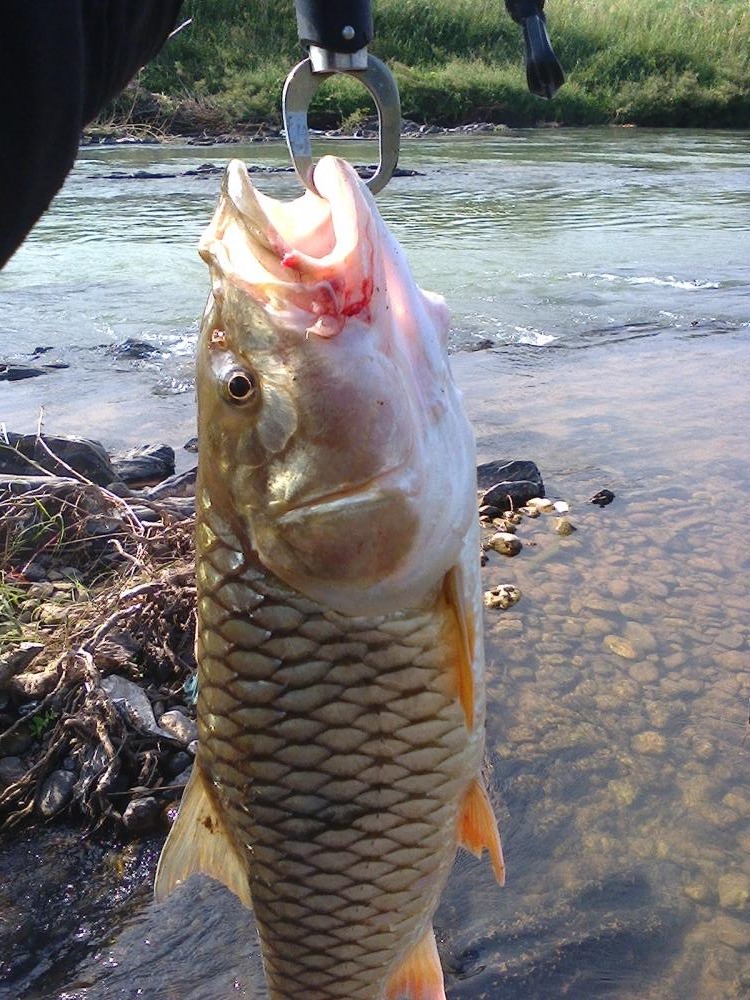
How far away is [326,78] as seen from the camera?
1.84m

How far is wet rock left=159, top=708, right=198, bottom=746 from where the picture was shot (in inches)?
123

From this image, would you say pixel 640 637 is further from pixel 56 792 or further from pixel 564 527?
pixel 56 792

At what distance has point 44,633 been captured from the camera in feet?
11.7

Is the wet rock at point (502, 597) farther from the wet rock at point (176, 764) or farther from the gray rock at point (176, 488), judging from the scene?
the gray rock at point (176, 488)

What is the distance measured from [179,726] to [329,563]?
1881 mm

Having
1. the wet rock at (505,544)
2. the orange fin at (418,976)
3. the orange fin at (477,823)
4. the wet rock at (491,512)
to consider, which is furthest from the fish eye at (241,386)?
the wet rock at (491,512)

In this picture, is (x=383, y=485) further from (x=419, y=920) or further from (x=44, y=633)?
(x=44, y=633)

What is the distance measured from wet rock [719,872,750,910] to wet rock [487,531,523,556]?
6.01ft

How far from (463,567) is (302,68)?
932mm

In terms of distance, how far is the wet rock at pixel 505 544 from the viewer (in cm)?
436

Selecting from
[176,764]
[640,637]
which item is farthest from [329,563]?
[640,637]

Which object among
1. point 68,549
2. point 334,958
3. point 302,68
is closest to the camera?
point 334,958

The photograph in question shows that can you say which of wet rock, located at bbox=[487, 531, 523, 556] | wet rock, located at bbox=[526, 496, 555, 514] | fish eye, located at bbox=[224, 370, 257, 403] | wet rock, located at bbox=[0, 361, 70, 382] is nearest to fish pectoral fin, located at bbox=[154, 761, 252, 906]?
fish eye, located at bbox=[224, 370, 257, 403]

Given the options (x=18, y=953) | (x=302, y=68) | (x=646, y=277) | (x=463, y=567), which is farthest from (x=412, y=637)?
(x=646, y=277)
